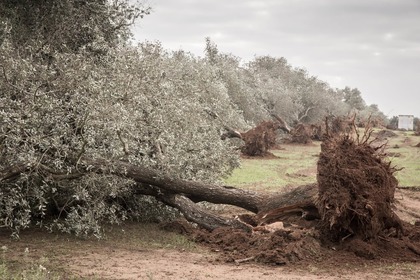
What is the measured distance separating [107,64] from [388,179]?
239 inches

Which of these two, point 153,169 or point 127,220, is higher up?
point 153,169

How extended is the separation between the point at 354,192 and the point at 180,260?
286cm

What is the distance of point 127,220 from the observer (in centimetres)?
1066

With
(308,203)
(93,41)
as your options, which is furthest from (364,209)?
(93,41)

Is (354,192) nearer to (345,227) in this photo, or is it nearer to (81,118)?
(345,227)

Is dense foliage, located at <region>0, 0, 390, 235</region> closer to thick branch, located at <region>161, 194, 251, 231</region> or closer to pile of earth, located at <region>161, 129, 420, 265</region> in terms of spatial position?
thick branch, located at <region>161, 194, 251, 231</region>

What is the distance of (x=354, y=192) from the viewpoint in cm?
839

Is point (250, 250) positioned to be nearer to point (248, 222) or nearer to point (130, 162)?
point (248, 222)

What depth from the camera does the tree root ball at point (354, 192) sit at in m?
8.36

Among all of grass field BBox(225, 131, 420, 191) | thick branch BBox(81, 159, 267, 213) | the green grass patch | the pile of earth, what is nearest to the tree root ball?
the pile of earth

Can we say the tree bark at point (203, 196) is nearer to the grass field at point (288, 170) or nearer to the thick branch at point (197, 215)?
the thick branch at point (197, 215)

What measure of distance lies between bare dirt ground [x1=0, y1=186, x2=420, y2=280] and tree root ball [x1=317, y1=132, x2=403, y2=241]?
397mm

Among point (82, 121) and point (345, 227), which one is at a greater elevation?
point (82, 121)

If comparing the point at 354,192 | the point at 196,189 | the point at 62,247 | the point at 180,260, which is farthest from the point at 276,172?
the point at 62,247
